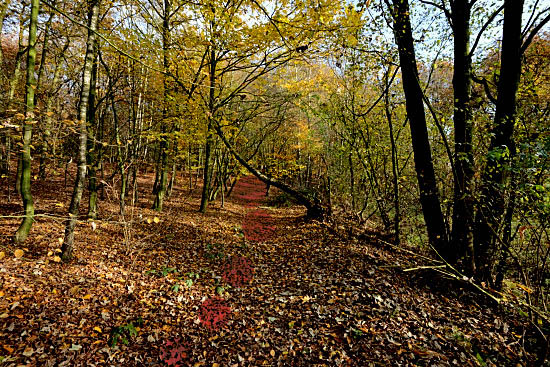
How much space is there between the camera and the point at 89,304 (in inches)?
184

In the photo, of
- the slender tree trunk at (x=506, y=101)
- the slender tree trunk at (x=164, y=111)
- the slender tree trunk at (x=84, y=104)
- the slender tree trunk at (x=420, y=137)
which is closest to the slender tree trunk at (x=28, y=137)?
the slender tree trunk at (x=84, y=104)

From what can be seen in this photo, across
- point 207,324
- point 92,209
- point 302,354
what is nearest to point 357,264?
point 302,354

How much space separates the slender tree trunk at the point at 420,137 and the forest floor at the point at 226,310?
3.99 feet

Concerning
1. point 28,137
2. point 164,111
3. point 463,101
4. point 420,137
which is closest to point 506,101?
point 463,101

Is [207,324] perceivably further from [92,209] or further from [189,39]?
[189,39]

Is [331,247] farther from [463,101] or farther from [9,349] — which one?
[9,349]

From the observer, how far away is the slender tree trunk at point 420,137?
6.02m

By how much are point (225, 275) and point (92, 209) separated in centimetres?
511

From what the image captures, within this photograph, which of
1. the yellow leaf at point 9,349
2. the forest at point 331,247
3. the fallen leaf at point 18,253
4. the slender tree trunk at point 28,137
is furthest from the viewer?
the slender tree trunk at point 28,137

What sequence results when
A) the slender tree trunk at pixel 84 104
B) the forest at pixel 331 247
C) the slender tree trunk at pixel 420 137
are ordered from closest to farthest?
the forest at pixel 331 247
the slender tree trunk at pixel 84 104
the slender tree trunk at pixel 420 137

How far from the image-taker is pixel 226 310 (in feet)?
17.1

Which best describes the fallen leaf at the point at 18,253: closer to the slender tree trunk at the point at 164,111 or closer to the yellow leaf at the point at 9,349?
the yellow leaf at the point at 9,349

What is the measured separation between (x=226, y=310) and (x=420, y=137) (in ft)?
19.3

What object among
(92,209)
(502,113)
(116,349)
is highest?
(502,113)
